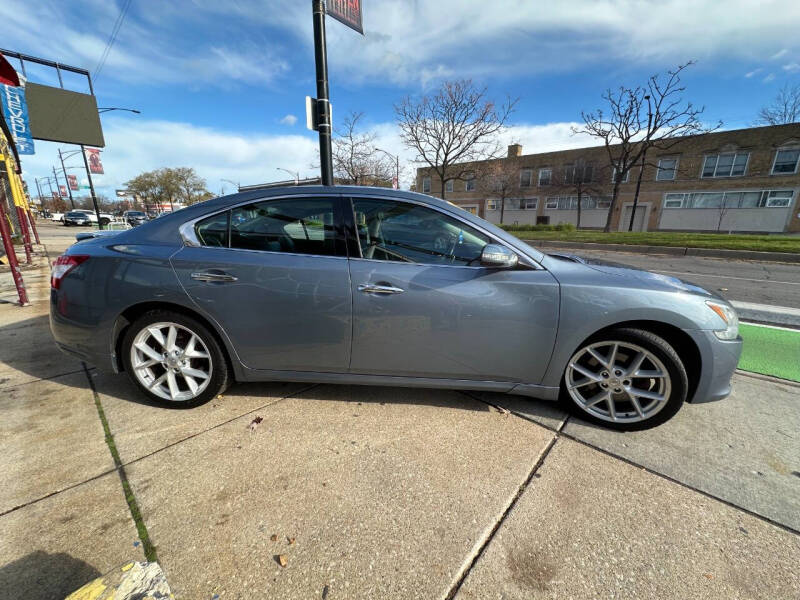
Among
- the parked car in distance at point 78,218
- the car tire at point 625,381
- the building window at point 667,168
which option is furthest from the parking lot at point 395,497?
the parked car in distance at point 78,218

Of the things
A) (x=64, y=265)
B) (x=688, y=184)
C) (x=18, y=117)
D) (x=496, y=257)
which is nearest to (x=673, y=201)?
(x=688, y=184)

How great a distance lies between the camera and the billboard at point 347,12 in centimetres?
442

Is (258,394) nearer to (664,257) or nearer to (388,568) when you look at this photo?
(388,568)

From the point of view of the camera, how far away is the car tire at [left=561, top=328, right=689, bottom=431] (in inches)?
89.5

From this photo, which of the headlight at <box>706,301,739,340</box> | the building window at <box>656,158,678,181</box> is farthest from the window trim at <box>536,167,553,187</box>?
the headlight at <box>706,301,739,340</box>

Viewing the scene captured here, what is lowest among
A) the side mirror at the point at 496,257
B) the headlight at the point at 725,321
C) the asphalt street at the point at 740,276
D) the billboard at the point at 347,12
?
the asphalt street at the point at 740,276

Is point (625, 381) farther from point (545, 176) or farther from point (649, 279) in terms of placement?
point (545, 176)

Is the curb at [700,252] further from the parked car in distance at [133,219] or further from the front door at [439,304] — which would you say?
the parked car in distance at [133,219]

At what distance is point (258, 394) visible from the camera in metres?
2.81

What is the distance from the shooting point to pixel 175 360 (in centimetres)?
253

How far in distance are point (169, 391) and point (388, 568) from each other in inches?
79.9

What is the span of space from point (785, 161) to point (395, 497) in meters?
40.9

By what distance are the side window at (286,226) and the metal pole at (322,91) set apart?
2529mm

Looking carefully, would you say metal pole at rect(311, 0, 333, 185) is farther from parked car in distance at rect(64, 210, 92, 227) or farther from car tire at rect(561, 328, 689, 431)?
parked car in distance at rect(64, 210, 92, 227)
